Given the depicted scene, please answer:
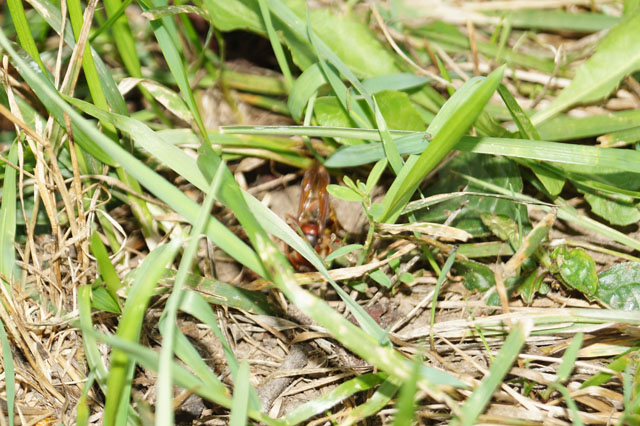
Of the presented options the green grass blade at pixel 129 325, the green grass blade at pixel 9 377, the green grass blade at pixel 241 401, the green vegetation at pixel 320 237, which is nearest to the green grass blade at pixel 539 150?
the green vegetation at pixel 320 237

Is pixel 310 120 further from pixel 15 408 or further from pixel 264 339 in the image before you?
pixel 15 408

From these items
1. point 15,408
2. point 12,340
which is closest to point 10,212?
point 12,340

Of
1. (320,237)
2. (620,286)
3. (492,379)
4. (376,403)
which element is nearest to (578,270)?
(620,286)

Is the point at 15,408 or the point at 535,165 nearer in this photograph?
the point at 15,408

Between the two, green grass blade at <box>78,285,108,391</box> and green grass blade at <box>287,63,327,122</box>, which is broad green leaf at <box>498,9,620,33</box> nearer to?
green grass blade at <box>287,63,327,122</box>

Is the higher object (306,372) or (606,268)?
(606,268)

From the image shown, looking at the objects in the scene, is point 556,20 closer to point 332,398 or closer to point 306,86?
point 306,86
